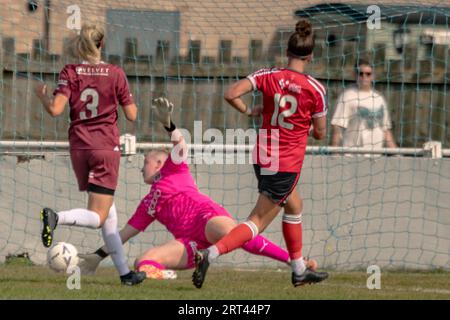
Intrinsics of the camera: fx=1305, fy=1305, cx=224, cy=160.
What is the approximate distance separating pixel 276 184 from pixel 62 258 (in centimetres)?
174

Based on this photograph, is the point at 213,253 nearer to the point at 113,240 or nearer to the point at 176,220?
the point at 113,240

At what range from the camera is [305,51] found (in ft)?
30.1

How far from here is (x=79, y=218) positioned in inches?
357

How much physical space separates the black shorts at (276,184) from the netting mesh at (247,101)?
290cm

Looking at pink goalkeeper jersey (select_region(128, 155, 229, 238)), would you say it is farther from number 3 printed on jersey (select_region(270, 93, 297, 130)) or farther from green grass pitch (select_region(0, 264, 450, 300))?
number 3 printed on jersey (select_region(270, 93, 297, 130))

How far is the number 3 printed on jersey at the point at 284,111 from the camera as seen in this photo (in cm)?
909

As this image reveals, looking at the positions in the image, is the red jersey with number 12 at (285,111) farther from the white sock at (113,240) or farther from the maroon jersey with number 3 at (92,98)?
the white sock at (113,240)

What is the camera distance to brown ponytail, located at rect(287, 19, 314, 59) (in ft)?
30.0

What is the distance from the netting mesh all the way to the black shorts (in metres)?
2.90

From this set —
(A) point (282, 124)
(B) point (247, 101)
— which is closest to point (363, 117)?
(B) point (247, 101)

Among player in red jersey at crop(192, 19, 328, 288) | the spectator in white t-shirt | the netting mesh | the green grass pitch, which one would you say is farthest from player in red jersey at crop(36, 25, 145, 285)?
the spectator in white t-shirt

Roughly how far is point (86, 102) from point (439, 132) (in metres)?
4.98
